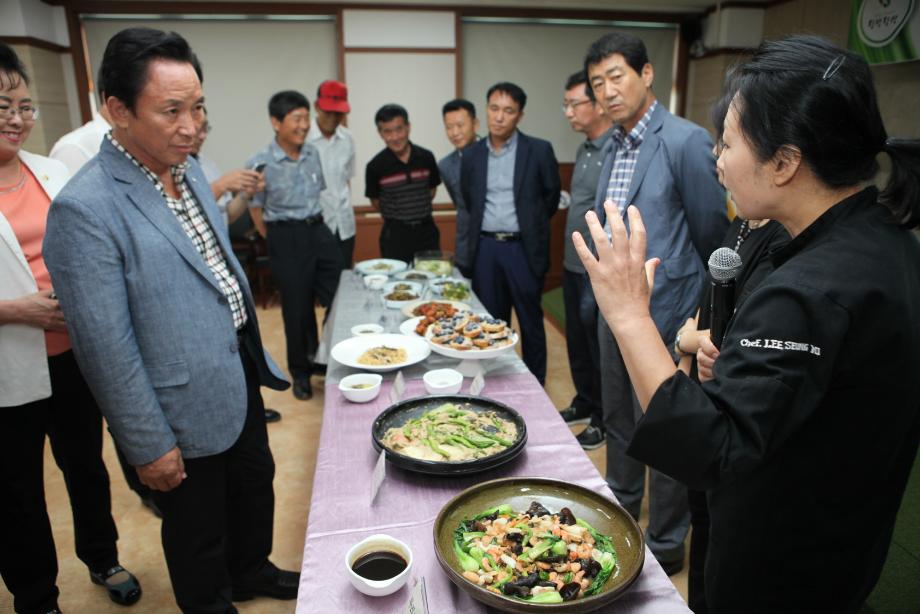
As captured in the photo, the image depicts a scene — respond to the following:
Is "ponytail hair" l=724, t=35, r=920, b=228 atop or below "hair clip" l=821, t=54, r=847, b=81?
below

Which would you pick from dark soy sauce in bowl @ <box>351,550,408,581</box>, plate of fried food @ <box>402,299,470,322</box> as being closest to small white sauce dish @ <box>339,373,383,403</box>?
plate of fried food @ <box>402,299,470,322</box>

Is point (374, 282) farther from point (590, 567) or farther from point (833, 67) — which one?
point (833, 67)

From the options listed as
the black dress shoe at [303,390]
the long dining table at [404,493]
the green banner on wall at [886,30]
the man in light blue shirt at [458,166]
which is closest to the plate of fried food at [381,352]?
the long dining table at [404,493]

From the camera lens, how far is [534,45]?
219 inches

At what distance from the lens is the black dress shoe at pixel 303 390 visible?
361 centimetres

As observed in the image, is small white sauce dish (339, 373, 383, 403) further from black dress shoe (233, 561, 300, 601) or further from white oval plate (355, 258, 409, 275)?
white oval plate (355, 258, 409, 275)

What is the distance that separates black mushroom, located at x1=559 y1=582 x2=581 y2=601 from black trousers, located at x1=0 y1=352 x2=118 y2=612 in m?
1.59

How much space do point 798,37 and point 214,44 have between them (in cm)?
541

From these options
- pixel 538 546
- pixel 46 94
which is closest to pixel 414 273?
pixel 538 546

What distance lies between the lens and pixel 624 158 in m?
2.12

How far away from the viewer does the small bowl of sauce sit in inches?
37.2

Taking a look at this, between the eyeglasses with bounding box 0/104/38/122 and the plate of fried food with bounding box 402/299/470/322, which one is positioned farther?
the plate of fried food with bounding box 402/299/470/322

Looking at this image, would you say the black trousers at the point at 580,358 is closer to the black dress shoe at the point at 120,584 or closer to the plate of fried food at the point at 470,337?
the plate of fried food at the point at 470,337

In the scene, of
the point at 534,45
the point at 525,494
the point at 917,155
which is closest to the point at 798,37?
the point at 917,155
